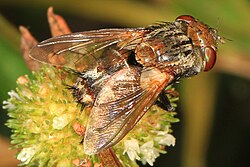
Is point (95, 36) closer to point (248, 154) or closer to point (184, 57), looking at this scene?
point (184, 57)

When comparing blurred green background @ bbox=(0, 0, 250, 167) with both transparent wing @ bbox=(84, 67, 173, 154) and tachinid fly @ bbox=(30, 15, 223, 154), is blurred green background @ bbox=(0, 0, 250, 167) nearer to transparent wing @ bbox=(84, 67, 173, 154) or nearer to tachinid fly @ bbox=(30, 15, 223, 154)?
tachinid fly @ bbox=(30, 15, 223, 154)

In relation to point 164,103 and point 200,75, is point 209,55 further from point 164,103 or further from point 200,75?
point 200,75

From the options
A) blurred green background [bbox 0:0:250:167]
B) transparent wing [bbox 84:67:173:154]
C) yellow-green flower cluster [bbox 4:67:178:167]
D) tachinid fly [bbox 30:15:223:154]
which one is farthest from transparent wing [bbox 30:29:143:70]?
blurred green background [bbox 0:0:250:167]

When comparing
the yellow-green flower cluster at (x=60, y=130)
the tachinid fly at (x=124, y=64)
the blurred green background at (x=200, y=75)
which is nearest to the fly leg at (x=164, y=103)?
the tachinid fly at (x=124, y=64)

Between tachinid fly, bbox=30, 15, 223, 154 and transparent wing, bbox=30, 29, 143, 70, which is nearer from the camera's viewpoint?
tachinid fly, bbox=30, 15, 223, 154

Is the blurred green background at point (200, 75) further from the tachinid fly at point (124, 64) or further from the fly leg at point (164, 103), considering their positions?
the fly leg at point (164, 103)

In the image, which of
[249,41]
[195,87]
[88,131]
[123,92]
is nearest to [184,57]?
[123,92]

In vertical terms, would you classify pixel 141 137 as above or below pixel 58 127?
below

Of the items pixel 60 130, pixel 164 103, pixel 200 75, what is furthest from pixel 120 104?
pixel 200 75
